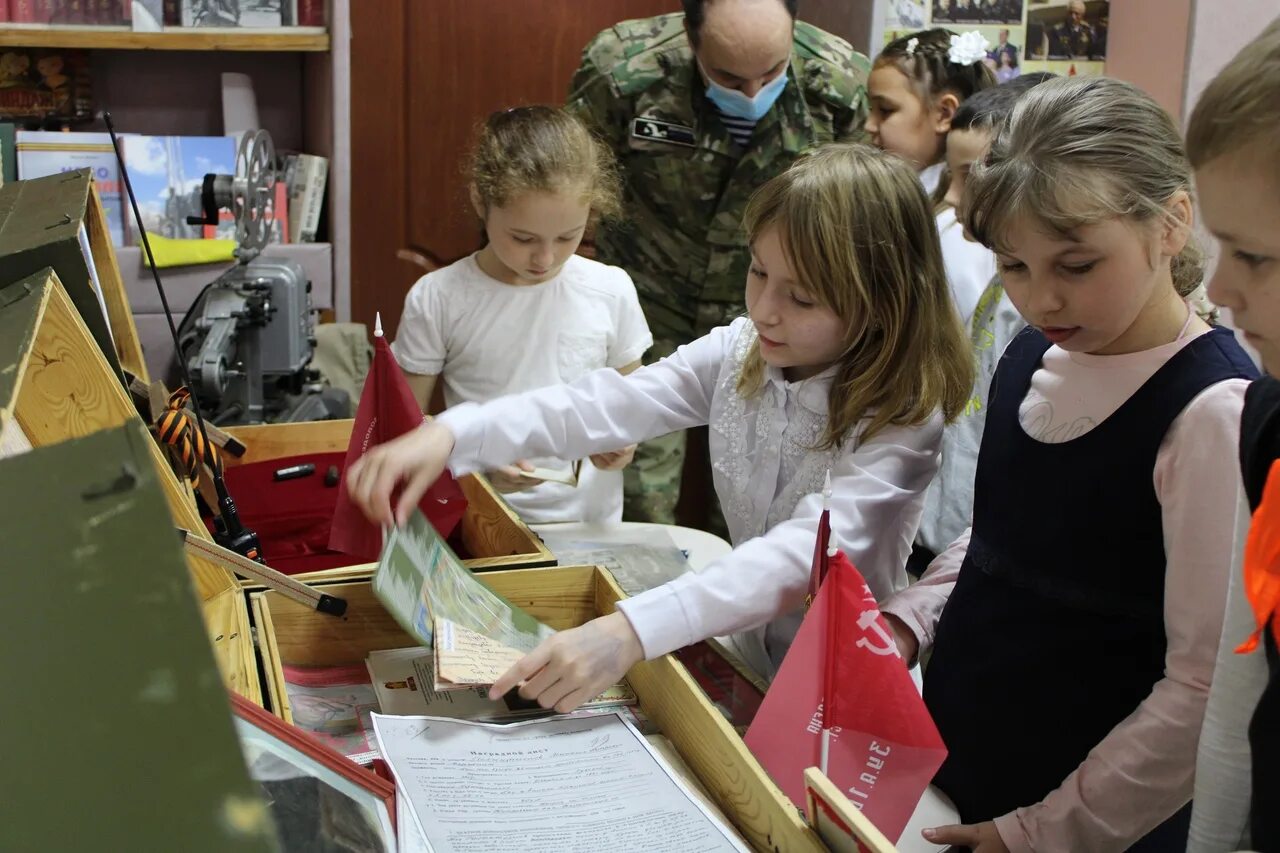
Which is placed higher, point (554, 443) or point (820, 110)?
point (820, 110)

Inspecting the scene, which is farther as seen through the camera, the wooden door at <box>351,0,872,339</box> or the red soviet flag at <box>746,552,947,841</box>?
the wooden door at <box>351,0,872,339</box>

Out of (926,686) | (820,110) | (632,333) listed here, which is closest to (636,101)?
(820,110)

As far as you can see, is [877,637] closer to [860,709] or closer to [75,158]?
[860,709]

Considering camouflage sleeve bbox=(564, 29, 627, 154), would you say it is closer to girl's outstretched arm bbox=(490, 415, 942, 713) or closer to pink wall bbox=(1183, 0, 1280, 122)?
pink wall bbox=(1183, 0, 1280, 122)

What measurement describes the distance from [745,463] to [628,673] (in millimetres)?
335

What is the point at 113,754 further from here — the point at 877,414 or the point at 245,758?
the point at 877,414

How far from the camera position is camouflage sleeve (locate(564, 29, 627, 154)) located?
2623 millimetres

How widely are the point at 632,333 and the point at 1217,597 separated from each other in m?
1.45

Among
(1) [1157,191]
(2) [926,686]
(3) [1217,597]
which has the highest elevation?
(1) [1157,191]

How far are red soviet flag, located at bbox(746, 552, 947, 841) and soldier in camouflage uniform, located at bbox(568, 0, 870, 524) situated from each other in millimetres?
1765

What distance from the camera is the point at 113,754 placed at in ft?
1.47
